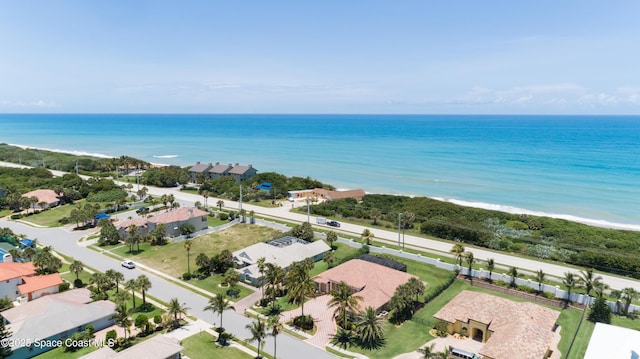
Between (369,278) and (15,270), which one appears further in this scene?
(15,270)

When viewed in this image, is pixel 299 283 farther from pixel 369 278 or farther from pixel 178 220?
pixel 178 220

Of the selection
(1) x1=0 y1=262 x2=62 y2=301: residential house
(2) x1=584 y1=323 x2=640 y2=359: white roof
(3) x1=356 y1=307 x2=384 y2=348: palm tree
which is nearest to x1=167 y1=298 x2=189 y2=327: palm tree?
(1) x1=0 y1=262 x2=62 y2=301: residential house

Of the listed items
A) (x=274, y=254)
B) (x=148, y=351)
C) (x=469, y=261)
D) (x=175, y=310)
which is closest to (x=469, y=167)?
(x=469, y=261)

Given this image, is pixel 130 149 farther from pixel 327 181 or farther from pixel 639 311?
pixel 639 311

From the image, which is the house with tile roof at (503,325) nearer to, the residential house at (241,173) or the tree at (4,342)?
the tree at (4,342)

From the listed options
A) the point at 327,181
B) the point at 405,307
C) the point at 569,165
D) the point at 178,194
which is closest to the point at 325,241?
the point at 405,307

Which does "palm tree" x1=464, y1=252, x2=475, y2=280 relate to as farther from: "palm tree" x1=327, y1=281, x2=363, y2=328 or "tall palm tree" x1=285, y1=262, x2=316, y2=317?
"tall palm tree" x1=285, y1=262, x2=316, y2=317

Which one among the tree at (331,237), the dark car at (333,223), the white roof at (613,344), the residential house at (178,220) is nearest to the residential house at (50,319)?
the residential house at (178,220)
